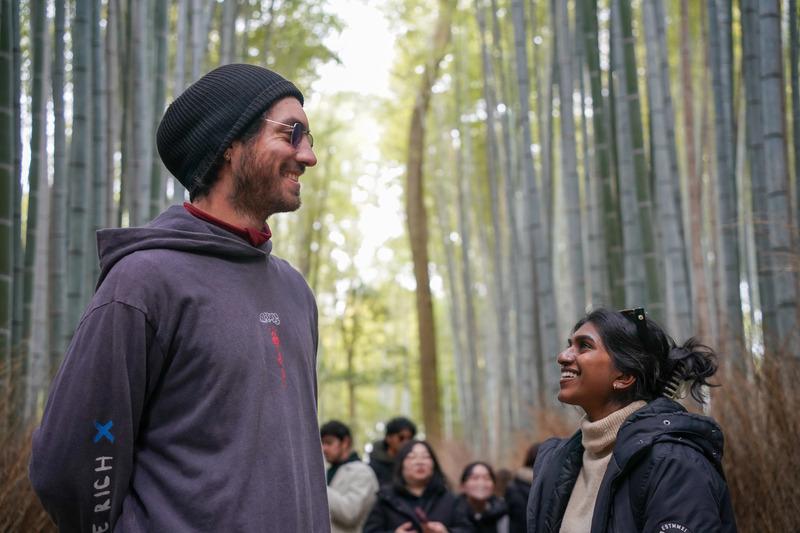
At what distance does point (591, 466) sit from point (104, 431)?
1242 mm

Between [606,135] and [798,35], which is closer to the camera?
[798,35]

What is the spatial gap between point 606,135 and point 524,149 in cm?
178

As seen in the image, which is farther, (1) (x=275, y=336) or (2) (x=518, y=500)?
(2) (x=518, y=500)

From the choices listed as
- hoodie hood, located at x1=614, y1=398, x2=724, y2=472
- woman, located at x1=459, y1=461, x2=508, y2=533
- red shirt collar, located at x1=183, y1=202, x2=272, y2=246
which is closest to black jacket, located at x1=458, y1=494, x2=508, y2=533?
woman, located at x1=459, y1=461, x2=508, y2=533

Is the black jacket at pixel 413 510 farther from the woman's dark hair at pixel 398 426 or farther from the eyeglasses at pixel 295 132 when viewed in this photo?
the eyeglasses at pixel 295 132

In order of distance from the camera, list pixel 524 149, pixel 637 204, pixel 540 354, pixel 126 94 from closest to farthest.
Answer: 1. pixel 637 204
2. pixel 126 94
3. pixel 524 149
4. pixel 540 354

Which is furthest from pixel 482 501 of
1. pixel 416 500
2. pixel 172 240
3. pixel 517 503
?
pixel 172 240

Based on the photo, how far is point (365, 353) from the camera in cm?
2167

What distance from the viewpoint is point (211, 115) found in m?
1.61

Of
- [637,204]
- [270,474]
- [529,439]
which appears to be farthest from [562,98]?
[270,474]

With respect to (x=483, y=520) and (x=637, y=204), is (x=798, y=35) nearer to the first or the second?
(x=637, y=204)

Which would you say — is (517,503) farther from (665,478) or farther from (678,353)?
(665,478)

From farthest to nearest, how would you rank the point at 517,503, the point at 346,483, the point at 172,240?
the point at 517,503 → the point at 346,483 → the point at 172,240

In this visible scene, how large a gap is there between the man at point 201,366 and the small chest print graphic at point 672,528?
0.74 m
